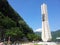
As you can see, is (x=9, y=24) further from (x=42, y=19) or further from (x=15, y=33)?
(x=42, y=19)

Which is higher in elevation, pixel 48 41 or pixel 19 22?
pixel 19 22

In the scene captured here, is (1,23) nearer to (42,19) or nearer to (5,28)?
(5,28)

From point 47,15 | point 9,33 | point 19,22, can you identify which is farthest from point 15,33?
point 47,15

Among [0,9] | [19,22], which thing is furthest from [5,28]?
[19,22]

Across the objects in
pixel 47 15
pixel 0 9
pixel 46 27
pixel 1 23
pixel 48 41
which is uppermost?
pixel 0 9

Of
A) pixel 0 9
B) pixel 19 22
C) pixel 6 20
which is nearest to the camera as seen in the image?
pixel 6 20

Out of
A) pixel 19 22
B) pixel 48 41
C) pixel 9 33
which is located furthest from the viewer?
pixel 19 22

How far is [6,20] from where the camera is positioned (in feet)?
152

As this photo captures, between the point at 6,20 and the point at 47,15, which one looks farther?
the point at 6,20

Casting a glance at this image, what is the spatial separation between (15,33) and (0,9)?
11182mm

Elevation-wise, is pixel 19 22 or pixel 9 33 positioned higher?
pixel 19 22

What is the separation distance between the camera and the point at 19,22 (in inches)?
2458

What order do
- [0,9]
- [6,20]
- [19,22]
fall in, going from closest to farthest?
[6,20] < [0,9] < [19,22]

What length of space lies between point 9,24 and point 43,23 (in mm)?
26336
